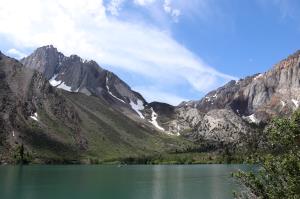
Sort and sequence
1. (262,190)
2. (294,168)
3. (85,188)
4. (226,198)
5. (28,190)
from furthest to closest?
(85,188), (28,190), (226,198), (262,190), (294,168)

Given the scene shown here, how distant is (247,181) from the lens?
28.5m

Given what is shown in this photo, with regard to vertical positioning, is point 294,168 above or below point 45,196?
above

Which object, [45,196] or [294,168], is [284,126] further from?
[45,196]

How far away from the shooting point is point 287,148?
2600cm

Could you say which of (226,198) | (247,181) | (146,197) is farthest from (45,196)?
(247,181)

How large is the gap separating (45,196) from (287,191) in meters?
89.8

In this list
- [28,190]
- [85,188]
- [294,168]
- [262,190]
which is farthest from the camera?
[85,188]

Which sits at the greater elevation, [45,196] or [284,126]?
[284,126]

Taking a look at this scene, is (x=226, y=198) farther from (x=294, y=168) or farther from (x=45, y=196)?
(x=294, y=168)

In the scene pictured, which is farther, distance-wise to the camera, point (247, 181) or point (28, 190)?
point (28, 190)

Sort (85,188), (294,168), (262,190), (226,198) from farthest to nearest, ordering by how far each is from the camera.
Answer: (85,188)
(226,198)
(262,190)
(294,168)

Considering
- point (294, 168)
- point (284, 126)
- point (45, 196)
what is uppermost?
point (284, 126)

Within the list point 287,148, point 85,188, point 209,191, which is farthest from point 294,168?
point 85,188

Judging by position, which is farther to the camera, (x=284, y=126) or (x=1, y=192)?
(x=1, y=192)
